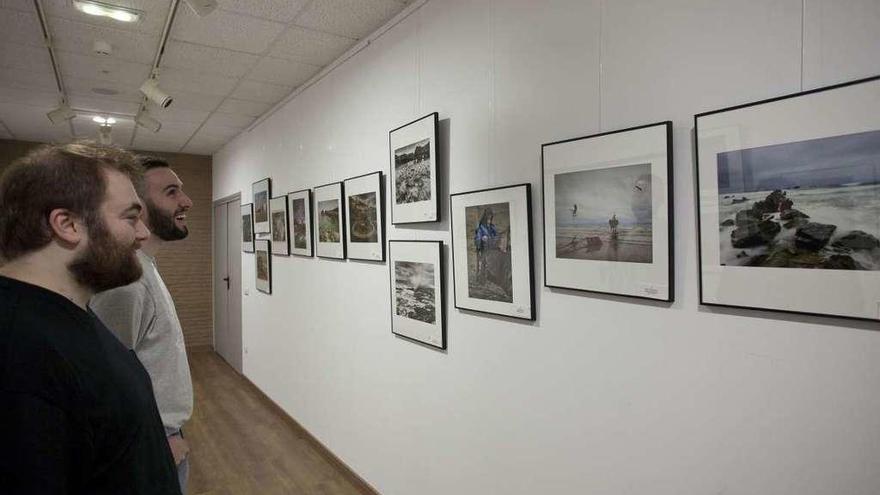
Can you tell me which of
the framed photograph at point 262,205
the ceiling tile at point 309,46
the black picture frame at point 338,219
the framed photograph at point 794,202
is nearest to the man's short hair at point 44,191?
the framed photograph at point 794,202

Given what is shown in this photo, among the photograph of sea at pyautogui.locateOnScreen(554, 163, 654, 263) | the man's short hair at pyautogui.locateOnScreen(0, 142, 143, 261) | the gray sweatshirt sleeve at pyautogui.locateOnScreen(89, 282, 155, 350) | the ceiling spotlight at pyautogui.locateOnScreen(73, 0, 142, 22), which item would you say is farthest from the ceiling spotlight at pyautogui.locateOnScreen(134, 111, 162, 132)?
the photograph of sea at pyautogui.locateOnScreen(554, 163, 654, 263)

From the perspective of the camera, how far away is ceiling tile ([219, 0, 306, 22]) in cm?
246

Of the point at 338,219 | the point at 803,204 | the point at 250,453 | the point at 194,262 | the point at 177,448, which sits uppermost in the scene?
the point at 338,219

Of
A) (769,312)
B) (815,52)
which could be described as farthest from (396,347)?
(815,52)

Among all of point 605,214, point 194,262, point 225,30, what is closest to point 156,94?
point 225,30

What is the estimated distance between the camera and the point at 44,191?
93cm

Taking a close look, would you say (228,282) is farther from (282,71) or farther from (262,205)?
(282,71)

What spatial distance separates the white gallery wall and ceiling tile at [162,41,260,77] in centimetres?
84

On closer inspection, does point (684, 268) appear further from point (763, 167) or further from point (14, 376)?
point (14, 376)

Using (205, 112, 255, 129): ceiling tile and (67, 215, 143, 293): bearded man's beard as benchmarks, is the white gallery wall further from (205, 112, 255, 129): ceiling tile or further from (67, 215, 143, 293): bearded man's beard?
(205, 112, 255, 129): ceiling tile

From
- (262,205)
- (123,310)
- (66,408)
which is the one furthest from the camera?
(262,205)

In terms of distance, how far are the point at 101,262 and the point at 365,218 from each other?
2.06 m

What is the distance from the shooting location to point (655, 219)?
145cm

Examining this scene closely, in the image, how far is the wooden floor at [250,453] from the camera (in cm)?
318
